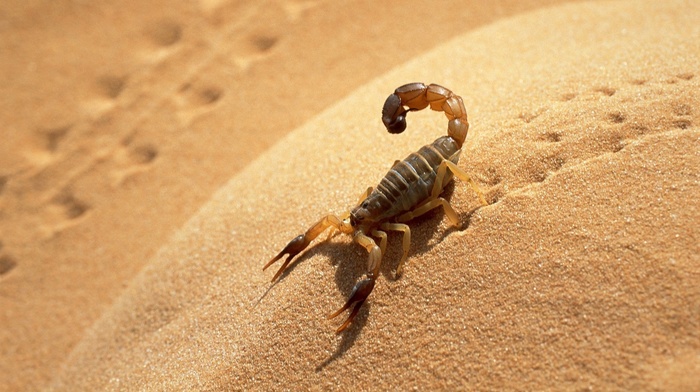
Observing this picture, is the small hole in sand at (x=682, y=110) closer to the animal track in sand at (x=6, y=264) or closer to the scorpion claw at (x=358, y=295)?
the scorpion claw at (x=358, y=295)

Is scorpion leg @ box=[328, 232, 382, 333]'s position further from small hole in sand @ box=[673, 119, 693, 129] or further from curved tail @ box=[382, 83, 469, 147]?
small hole in sand @ box=[673, 119, 693, 129]

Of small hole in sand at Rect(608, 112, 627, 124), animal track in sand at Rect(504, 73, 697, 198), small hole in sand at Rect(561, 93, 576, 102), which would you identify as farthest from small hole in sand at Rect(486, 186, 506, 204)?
small hole in sand at Rect(561, 93, 576, 102)

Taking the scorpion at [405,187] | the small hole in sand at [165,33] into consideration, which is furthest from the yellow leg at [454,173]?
the small hole in sand at [165,33]

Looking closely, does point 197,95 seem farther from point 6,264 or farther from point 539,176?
point 539,176

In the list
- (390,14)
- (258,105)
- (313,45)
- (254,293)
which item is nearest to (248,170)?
(258,105)

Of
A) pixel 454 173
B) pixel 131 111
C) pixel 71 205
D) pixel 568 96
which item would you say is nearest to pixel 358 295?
pixel 454 173
